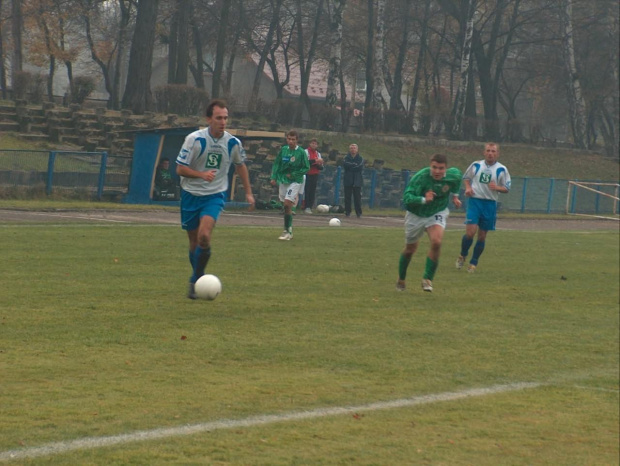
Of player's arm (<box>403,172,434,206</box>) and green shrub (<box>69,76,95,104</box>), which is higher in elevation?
green shrub (<box>69,76,95,104</box>)

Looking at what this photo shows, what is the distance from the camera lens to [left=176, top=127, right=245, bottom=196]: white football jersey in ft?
36.7

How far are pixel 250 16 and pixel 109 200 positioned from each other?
94.6 feet

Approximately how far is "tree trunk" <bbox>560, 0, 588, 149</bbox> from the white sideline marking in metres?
50.9

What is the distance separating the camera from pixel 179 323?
10234 millimetres

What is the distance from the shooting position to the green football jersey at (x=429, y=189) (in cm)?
1332

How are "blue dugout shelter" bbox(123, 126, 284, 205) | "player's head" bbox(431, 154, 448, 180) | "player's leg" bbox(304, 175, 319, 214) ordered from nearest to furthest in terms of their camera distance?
"player's head" bbox(431, 154, 448, 180)
"blue dugout shelter" bbox(123, 126, 284, 205)
"player's leg" bbox(304, 175, 319, 214)

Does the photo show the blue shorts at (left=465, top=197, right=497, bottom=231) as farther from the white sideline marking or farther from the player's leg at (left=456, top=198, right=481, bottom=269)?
the white sideline marking

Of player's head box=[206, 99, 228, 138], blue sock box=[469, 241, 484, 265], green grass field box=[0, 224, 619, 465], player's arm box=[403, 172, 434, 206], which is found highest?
player's head box=[206, 99, 228, 138]

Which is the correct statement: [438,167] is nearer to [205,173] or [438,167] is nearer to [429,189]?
[429,189]

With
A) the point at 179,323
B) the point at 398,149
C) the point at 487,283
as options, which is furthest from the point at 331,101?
the point at 179,323

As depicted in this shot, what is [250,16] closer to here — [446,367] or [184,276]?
[184,276]

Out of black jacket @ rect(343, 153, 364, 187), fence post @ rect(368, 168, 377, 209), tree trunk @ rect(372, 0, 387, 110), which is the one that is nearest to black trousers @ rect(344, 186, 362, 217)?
black jacket @ rect(343, 153, 364, 187)

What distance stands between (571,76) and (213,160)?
4933 cm

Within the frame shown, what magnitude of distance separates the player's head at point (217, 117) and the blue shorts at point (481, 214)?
6.66m
